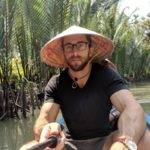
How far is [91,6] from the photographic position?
16.9 meters

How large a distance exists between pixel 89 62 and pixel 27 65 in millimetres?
13479

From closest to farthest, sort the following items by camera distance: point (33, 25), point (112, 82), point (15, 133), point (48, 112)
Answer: point (112, 82)
point (48, 112)
point (15, 133)
point (33, 25)

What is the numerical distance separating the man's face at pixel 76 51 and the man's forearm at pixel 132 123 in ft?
1.55

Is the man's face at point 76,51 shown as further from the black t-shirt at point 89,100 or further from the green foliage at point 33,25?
the green foliage at point 33,25

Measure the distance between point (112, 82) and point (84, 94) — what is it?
21 centimetres

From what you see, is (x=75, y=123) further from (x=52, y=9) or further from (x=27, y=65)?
(x=27, y=65)

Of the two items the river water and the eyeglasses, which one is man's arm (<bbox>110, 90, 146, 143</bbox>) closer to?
the eyeglasses

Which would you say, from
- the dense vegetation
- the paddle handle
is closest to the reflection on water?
the dense vegetation

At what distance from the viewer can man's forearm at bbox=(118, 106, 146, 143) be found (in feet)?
7.81

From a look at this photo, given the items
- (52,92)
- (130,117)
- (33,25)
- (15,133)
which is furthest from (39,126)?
(33,25)

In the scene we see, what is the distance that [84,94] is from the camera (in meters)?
2.85

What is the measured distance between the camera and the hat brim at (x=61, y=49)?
2.93 meters

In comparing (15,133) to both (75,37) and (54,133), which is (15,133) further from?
(54,133)

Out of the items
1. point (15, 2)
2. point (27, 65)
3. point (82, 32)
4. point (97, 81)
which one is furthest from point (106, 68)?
point (27, 65)
